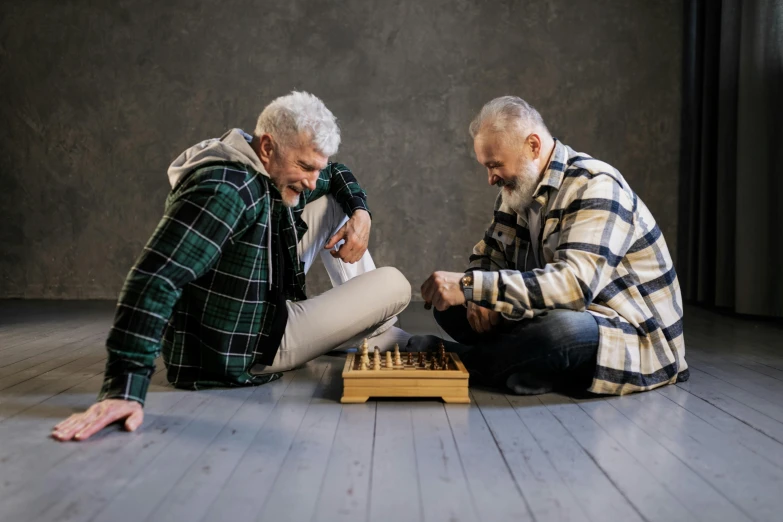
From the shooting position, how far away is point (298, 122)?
86.7 inches

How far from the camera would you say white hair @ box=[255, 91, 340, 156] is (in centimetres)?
221

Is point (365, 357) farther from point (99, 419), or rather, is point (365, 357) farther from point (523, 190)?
point (99, 419)

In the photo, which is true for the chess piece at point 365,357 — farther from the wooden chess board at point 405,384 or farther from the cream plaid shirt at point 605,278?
the cream plaid shirt at point 605,278

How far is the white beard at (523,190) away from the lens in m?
2.39

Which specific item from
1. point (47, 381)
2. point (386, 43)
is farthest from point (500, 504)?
point (386, 43)

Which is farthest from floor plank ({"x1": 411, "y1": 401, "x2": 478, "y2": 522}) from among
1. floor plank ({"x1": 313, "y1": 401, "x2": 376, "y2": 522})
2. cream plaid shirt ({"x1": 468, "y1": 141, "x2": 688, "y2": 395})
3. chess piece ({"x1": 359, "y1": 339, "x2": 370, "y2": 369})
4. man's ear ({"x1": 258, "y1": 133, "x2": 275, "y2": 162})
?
man's ear ({"x1": 258, "y1": 133, "x2": 275, "y2": 162})

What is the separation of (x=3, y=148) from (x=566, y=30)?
4059mm

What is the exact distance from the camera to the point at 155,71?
5590mm

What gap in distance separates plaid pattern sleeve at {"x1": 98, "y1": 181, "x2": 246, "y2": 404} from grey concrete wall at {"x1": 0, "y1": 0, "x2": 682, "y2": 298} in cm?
364

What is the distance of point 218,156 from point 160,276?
1.58 ft

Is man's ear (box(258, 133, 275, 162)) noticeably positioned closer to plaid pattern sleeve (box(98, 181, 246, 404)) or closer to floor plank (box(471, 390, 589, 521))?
plaid pattern sleeve (box(98, 181, 246, 404))

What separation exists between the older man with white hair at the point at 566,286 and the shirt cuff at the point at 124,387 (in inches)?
30.9

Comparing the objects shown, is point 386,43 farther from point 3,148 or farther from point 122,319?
point 122,319

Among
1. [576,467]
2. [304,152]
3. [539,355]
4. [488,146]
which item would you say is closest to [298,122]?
[304,152]
